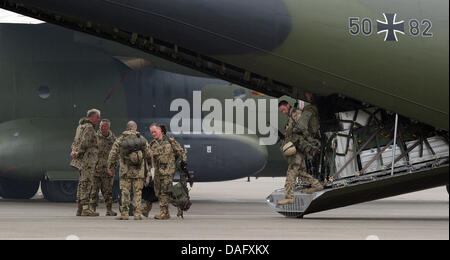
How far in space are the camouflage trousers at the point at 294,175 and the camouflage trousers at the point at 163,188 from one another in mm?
2187

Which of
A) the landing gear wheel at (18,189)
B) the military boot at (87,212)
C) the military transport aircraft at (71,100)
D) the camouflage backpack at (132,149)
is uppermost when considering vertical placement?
the military transport aircraft at (71,100)

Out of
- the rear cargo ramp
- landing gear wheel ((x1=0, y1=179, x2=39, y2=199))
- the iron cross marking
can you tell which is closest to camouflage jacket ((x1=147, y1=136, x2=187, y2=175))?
the rear cargo ramp

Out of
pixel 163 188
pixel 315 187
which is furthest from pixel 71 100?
pixel 315 187

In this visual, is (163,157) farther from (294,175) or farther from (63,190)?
(63,190)

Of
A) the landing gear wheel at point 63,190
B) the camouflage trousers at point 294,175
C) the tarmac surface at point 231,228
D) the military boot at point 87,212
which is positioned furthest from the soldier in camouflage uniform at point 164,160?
the landing gear wheel at point 63,190

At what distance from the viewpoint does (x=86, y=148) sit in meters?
17.3

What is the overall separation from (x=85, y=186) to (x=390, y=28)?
21.9ft

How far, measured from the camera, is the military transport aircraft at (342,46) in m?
14.9

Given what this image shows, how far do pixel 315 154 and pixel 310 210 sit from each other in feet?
3.74

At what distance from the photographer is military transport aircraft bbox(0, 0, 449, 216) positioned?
14.9 metres

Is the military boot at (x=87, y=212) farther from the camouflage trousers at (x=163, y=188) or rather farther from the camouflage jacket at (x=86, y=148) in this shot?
the camouflage trousers at (x=163, y=188)

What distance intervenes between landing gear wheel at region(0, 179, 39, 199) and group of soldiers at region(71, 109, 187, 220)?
10.0 metres

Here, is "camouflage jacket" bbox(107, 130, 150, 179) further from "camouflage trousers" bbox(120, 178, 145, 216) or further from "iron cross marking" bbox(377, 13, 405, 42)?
"iron cross marking" bbox(377, 13, 405, 42)
